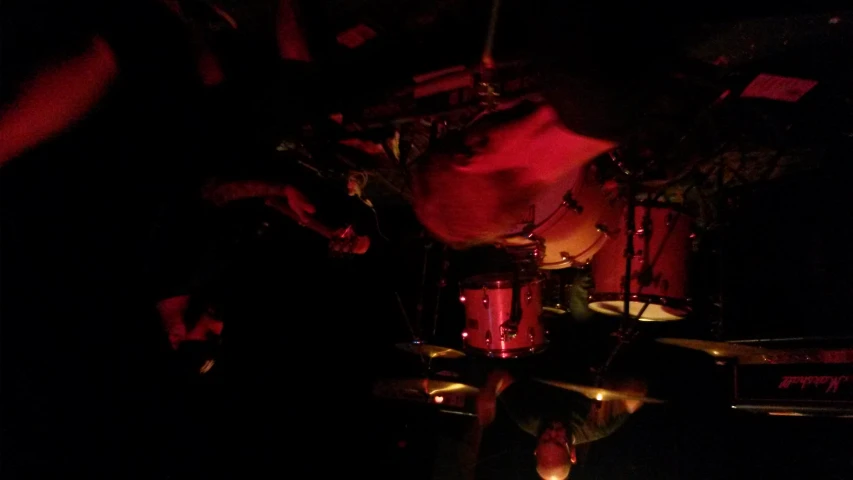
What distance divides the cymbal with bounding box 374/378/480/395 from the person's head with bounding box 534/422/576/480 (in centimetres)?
74

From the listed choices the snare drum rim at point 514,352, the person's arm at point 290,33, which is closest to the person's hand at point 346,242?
the person's arm at point 290,33

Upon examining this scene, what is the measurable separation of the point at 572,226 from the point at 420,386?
6.90 ft

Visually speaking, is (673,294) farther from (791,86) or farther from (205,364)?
(205,364)

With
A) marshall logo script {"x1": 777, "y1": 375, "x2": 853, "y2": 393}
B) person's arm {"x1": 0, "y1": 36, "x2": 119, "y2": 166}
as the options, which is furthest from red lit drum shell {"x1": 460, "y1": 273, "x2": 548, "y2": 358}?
person's arm {"x1": 0, "y1": 36, "x2": 119, "y2": 166}

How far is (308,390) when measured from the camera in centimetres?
401

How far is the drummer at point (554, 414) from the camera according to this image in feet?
13.4

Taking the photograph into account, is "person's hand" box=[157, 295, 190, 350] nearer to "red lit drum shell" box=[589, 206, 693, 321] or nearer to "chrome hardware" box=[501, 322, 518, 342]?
"chrome hardware" box=[501, 322, 518, 342]

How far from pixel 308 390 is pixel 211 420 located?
82 cm

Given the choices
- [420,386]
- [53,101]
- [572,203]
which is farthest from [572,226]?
[53,101]

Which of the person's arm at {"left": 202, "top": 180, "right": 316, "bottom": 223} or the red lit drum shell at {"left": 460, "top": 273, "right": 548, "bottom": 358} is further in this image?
the red lit drum shell at {"left": 460, "top": 273, "right": 548, "bottom": 358}

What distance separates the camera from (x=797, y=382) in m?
2.76

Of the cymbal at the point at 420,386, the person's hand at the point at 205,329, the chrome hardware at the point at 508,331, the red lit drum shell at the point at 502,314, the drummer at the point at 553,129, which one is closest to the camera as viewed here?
the drummer at the point at 553,129

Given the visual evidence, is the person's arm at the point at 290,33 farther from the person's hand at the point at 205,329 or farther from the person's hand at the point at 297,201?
the person's hand at the point at 205,329

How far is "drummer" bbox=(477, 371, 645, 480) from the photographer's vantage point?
408 cm
